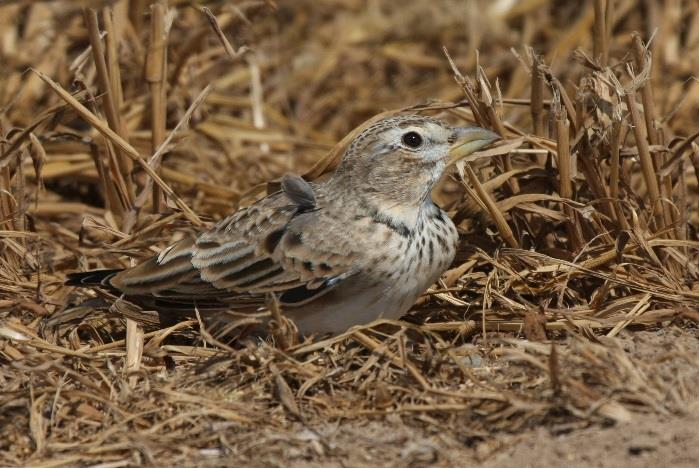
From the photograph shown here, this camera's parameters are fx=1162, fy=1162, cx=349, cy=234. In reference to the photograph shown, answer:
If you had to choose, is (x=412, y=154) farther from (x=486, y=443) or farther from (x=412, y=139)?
(x=486, y=443)

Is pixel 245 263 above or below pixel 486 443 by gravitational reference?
above

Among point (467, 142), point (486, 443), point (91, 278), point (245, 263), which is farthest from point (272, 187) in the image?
point (486, 443)

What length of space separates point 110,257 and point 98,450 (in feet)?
7.27

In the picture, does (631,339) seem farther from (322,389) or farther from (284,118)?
(284,118)

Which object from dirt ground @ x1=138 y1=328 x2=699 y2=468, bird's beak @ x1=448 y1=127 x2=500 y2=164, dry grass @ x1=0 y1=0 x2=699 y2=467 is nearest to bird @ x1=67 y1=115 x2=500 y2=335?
bird's beak @ x1=448 y1=127 x2=500 y2=164

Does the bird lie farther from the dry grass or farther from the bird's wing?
the dry grass

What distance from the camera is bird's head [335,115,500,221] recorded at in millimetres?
5367

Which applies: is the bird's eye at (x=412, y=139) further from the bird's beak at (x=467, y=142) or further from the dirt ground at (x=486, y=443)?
the dirt ground at (x=486, y=443)

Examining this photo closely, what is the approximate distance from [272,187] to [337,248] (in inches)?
54.3

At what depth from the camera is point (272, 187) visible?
6539mm

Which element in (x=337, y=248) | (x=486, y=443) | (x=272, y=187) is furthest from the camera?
(x=272, y=187)

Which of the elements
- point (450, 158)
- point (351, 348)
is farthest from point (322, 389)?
point (450, 158)

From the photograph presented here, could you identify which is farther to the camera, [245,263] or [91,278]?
[91,278]

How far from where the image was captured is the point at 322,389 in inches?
190
